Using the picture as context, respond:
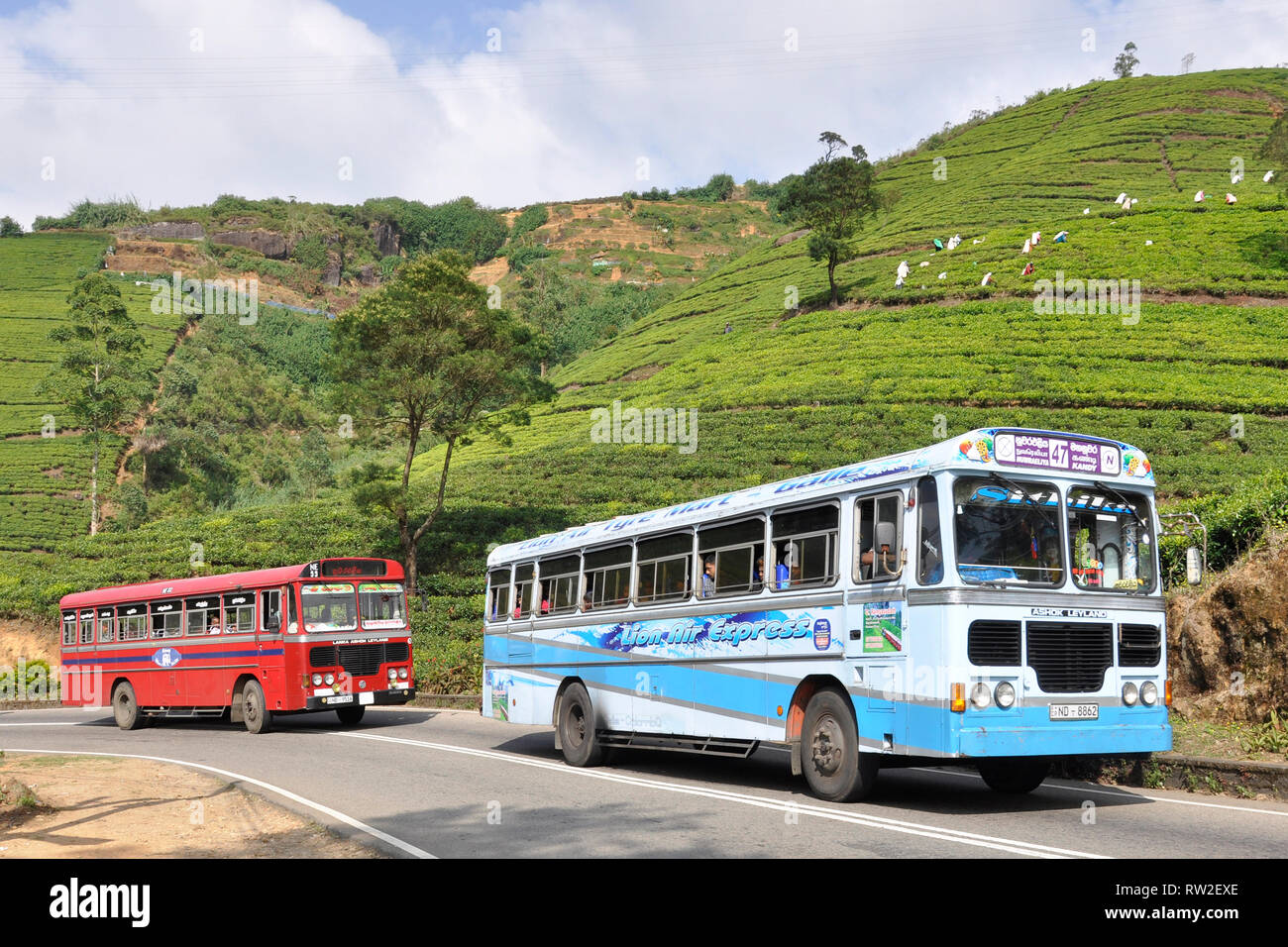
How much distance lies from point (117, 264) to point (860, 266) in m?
118

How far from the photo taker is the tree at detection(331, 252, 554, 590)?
32500 mm

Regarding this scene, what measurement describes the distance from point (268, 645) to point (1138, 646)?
604 inches

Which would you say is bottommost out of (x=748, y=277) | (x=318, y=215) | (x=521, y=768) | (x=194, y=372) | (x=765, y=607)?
(x=521, y=768)

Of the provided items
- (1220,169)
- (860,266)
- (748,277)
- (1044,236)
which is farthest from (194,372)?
(1220,169)

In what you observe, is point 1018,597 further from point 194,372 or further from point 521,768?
point 194,372

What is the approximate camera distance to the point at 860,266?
245 ft

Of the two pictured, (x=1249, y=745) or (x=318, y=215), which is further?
(x=318, y=215)

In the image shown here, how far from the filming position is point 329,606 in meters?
20.4

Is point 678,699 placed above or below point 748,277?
below

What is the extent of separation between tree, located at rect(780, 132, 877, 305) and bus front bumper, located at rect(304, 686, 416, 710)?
50.6m

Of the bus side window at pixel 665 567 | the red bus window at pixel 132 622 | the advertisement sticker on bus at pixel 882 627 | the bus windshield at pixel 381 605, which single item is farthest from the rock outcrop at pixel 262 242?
the advertisement sticker on bus at pixel 882 627

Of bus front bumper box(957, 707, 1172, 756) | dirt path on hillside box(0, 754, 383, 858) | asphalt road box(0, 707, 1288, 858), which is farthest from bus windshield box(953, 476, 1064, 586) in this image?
dirt path on hillside box(0, 754, 383, 858)

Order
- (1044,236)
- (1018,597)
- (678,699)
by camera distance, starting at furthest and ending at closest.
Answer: (1044,236) < (678,699) < (1018,597)
